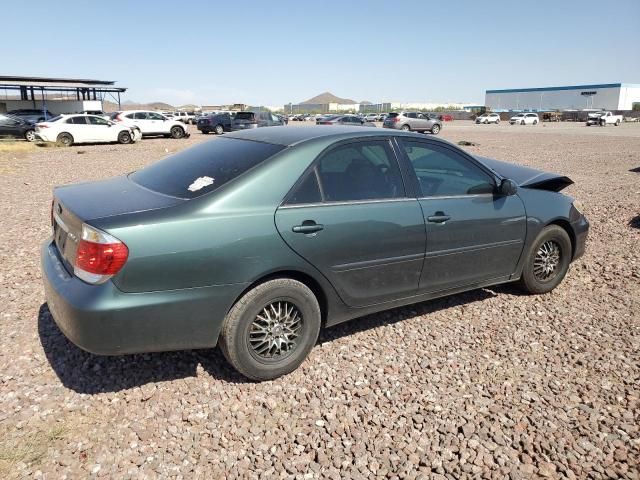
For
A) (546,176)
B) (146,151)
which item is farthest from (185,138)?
(546,176)

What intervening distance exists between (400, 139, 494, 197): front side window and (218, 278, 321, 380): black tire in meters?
1.30

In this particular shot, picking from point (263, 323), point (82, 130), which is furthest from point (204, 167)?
point (82, 130)

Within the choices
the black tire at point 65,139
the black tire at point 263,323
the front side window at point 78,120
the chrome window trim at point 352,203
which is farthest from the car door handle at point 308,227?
the front side window at point 78,120

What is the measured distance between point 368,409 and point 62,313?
74.6 inches

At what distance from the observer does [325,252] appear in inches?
129

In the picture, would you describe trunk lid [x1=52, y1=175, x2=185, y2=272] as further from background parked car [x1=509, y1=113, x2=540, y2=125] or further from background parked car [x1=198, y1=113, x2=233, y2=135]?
background parked car [x1=509, y1=113, x2=540, y2=125]

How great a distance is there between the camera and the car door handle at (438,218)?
376 centimetres

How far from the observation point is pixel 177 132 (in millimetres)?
27312

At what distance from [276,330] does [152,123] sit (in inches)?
1015

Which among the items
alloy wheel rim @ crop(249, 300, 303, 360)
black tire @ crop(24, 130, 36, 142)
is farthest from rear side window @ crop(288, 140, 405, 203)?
black tire @ crop(24, 130, 36, 142)

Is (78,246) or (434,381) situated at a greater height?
(78,246)

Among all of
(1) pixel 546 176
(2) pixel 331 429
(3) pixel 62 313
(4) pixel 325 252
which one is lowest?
(2) pixel 331 429

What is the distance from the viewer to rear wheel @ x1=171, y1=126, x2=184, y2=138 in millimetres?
27245

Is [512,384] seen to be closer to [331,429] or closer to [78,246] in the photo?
[331,429]
